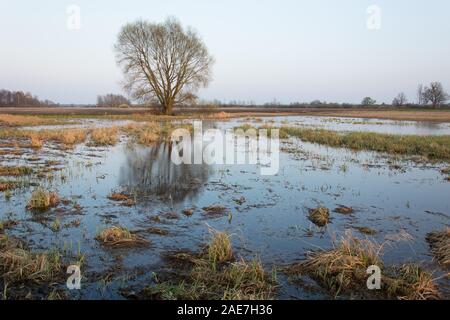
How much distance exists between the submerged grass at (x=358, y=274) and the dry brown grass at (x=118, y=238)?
2665 millimetres

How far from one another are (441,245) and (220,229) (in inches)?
156

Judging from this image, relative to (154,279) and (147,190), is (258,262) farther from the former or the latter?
(147,190)

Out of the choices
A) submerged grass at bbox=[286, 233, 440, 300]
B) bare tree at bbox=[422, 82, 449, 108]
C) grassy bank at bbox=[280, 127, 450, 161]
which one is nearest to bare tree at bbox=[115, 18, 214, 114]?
grassy bank at bbox=[280, 127, 450, 161]

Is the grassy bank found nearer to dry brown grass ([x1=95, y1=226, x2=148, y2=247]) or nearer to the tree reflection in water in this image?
the tree reflection in water

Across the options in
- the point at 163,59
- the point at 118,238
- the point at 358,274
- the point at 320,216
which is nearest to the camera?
the point at 358,274

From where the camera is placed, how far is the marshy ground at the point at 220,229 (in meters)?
5.00

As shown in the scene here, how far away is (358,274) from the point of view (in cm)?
529

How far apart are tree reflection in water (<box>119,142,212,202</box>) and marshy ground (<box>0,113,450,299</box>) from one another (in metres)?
0.06

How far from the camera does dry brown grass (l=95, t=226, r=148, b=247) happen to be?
20.6 ft

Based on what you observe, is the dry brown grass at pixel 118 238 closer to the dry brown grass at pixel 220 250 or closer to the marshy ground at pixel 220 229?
the marshy ground at pixel 220 229

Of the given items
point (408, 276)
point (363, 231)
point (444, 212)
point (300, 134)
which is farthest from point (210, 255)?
point (300, 134)

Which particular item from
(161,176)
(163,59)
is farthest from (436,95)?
(161,176)

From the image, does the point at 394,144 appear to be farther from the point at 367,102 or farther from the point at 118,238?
the point at 367,102

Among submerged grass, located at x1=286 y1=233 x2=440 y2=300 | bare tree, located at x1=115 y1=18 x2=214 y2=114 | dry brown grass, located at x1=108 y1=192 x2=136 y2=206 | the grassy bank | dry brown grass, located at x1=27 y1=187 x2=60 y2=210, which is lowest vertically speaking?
submerged grass, located at x1=286 y1=233 x2=440 y2=300
